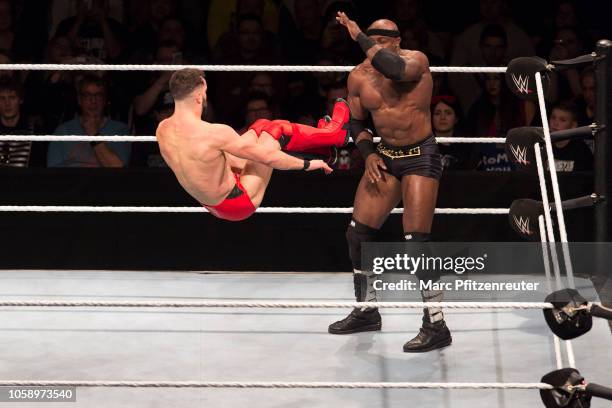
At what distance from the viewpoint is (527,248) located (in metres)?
4.88

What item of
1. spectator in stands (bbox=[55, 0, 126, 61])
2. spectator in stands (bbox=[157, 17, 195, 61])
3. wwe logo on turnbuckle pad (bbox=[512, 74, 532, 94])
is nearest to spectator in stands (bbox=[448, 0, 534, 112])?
spectator in stands (bbox=[157, 17, 195, 61])

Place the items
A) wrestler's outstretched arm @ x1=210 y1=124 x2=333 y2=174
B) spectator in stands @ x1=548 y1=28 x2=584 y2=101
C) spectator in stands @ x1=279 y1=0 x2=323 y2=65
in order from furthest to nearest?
spectator in stands @ x1=279 y1=0 x2=323 y2=65 < spectator in stands @ x1=548 y1=28 x2=584 y2=101 < wrestler's outstretched arm @ x1=210 y1=124 x2=333 y2=174

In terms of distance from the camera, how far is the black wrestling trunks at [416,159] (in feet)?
12.9

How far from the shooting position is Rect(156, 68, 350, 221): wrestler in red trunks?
3580mm

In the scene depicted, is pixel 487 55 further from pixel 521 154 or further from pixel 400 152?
pixel 521 154

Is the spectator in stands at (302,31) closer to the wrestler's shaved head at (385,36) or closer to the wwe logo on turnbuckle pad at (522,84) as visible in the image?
the wrestler's shaved head at (385,36)

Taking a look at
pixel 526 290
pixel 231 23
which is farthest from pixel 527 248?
pixel 231 23

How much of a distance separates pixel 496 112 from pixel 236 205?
2.10 metres

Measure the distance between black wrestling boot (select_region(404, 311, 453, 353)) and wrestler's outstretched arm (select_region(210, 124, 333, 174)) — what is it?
0.68 meters

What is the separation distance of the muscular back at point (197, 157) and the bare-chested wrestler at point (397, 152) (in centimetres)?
61

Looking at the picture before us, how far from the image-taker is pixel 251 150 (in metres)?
3.58

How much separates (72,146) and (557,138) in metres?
2.98

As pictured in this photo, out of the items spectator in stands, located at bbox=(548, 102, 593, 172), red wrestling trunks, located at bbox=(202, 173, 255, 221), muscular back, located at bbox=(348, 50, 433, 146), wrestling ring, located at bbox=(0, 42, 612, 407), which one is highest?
spectator in stands, located at bbox=(548, 102, 593, 172)

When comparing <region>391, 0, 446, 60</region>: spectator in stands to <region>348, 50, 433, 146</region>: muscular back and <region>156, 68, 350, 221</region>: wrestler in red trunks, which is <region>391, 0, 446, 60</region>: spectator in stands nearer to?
<region>348, 50, 433, 146</region>: muscular back
